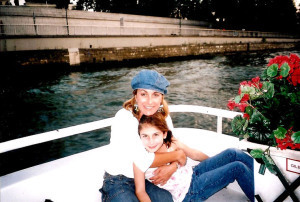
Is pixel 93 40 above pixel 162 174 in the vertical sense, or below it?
above

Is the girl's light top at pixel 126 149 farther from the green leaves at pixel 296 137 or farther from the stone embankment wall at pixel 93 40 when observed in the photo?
the stone embankment wall at pixel 93 40

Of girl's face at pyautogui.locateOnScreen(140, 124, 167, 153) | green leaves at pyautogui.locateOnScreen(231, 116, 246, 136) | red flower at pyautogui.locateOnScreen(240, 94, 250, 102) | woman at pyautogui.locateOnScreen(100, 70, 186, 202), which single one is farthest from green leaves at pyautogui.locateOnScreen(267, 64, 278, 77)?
girl's face at pyautogui.locateOnScreen(140, 124, 167, 153)

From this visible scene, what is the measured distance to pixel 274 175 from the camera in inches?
57.2

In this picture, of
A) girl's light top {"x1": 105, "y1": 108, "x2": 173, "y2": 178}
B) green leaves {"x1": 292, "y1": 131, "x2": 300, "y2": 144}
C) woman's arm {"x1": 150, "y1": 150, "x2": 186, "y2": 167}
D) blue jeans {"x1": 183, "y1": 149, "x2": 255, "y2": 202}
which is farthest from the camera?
blue jeans {"x1": 183, "y1": 149, "x2": 255, "y2": 202}

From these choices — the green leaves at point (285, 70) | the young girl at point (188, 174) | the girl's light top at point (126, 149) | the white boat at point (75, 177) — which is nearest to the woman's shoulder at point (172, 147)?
the young girl at point (188, 174)

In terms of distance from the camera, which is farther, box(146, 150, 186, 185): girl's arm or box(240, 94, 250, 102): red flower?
box(146, 150, 186, 185): girl's arm

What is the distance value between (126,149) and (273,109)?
3.18 ft

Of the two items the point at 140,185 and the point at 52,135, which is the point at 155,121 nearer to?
the point at 140,185

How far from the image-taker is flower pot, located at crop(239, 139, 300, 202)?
1291mm

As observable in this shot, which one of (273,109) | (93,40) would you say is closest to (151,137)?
(273,109)

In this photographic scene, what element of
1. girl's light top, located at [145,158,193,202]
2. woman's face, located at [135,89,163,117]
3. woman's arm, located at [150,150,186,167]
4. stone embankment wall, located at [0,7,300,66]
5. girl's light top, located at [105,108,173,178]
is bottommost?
girl's light top, located at [145,158,193,202]

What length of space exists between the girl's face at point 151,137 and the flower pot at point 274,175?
0.58m

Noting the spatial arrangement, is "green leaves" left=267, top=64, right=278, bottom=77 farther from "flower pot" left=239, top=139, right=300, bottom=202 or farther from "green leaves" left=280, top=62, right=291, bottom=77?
"flower pot" left=239, top=139, right=300, bottom=202

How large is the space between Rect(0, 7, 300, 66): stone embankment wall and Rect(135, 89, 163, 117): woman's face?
1495cm
